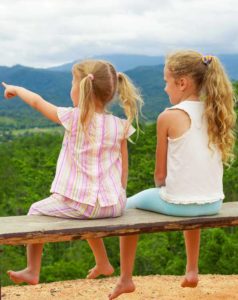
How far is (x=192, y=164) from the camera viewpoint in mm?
4129

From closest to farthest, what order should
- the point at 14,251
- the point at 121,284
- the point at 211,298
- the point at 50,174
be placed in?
the point at 121,284, the point at 211,298, the point at 14,251, the point at 50,174

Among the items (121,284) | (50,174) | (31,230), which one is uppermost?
(31,230)

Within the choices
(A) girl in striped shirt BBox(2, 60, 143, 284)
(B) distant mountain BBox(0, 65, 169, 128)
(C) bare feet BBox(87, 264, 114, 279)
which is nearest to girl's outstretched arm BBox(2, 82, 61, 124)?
(A) girl in striped shirt BBox(2, 60, 143, 284)

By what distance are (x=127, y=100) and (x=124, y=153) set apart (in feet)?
1.05

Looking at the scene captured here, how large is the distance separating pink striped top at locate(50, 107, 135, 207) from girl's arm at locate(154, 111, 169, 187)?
0.21 metres

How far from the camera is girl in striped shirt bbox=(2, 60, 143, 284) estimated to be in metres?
3.98

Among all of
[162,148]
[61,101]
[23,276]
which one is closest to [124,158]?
[162,148]

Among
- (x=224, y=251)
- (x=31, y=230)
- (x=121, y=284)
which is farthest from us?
(x=224, y=251)

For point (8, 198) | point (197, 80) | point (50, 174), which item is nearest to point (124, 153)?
point (197, 80)

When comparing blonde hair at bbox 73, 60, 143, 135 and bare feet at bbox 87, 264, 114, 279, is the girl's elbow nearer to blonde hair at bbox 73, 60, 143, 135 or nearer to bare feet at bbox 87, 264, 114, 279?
blonde hair at bbox 73, 60, 143, 135

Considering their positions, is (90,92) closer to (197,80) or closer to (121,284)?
(197,80)

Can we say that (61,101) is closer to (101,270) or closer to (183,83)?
(101,270)

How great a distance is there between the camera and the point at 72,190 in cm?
404

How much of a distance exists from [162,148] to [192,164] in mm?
200
